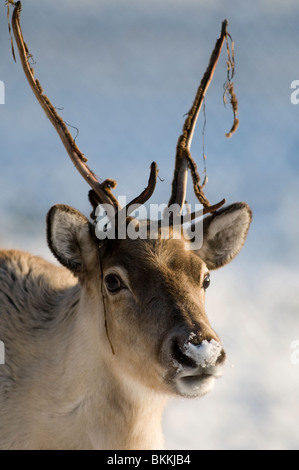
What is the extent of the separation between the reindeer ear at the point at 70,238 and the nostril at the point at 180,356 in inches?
77.3

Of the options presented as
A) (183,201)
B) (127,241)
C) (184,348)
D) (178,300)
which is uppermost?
(183,201)

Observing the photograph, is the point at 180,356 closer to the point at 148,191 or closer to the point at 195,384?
the point at 195,384

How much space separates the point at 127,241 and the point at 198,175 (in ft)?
5.12

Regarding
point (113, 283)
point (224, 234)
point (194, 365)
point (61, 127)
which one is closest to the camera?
point (194, 365)

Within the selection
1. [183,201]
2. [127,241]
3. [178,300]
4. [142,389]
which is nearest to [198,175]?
[183,201]

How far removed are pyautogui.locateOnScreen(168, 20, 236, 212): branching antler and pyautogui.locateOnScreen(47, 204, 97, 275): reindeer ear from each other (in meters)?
1.36

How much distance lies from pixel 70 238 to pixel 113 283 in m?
0.82

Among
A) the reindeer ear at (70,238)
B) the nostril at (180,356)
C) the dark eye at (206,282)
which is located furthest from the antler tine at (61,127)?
the nostril at (180,356)

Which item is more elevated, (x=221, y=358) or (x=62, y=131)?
(x=62, y=131)

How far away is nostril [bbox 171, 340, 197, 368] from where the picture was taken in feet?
27.2

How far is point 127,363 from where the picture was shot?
929 cm

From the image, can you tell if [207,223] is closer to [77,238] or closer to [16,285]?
[77,238]

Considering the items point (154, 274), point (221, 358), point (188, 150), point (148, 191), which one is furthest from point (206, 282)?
point (188, 150)

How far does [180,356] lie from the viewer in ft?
27.5
